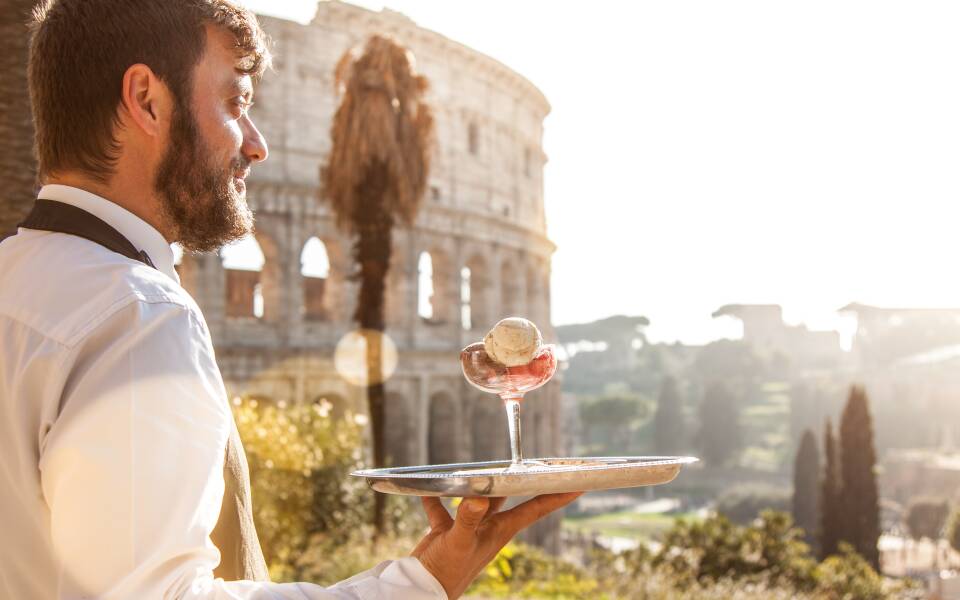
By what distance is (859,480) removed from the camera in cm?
2766

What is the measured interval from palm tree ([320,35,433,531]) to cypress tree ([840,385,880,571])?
56.1 feet

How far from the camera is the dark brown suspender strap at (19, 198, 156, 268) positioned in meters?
1.62

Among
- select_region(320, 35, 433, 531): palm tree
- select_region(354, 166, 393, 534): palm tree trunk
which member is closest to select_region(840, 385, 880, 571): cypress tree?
select_region(354, 166, 393, 534): palm tree trunk

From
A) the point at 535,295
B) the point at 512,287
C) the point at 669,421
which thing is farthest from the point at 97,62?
the point at 669,421

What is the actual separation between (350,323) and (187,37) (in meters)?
25.6

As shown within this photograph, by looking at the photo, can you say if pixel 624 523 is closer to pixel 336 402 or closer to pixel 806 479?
pixel 806 479

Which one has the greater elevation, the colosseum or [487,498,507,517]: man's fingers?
the colosseum

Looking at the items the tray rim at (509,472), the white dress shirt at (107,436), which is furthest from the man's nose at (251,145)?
the tray rim at (509,472)

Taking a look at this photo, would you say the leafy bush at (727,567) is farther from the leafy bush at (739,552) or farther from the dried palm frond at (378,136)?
the dried palm frond at (378,136)

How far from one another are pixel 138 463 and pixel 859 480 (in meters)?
29.1

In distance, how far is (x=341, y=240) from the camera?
2723cm

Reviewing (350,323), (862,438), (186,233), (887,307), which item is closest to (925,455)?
(862,438)

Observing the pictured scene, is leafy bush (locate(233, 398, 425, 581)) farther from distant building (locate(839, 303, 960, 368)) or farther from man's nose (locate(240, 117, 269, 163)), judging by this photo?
distant building (locate(839, 303, 960, 368))

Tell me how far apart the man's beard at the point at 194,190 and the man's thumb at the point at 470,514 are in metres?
0.70
